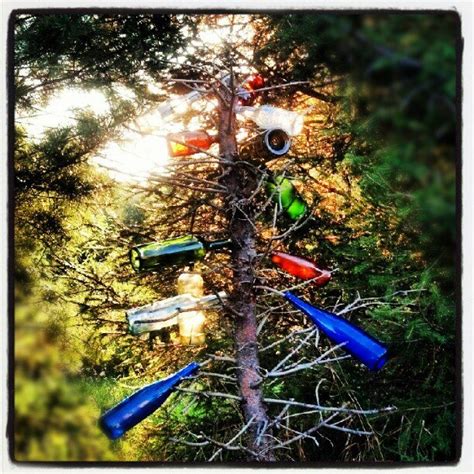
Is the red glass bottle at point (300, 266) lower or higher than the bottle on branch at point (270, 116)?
lower

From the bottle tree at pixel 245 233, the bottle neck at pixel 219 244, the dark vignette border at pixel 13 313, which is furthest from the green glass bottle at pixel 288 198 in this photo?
the dark vignette border at pixel 13 313

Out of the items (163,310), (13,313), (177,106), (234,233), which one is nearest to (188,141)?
(177,106)

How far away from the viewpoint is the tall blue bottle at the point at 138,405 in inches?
42.5

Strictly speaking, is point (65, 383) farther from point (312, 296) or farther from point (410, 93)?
point (410, 93)

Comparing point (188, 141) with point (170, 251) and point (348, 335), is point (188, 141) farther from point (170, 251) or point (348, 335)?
point (348, 335)

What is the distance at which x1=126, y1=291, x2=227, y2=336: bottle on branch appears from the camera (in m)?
1.09

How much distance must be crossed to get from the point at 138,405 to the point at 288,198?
450 millimetres

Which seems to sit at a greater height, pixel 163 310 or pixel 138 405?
pixel 163 310

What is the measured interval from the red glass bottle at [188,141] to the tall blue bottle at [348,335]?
0.97 feet

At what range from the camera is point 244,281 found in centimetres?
106

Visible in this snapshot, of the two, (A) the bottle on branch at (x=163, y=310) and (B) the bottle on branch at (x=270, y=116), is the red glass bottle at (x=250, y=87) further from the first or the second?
(A) the bottle on branch at (x=163, y=310)

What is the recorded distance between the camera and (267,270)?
1103 mm

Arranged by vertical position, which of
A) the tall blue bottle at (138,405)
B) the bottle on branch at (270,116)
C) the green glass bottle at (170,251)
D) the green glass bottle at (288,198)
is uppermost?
the bottle on branch at (270,116)

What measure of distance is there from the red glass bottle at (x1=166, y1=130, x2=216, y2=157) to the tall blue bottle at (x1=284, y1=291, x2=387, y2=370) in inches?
11.6
